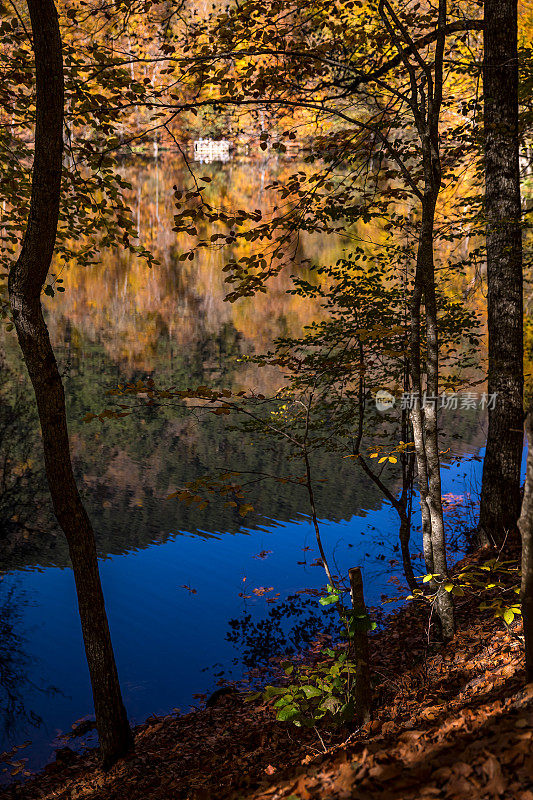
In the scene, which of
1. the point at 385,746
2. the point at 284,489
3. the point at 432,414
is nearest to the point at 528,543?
the point at 385,746

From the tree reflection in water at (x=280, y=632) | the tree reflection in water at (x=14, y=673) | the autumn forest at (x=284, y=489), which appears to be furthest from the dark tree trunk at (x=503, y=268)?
the tree reflection in water at (x=14, y=673)

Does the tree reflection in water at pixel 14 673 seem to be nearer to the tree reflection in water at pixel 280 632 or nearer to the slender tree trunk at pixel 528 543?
the tree reflection in water at pixel 280 632

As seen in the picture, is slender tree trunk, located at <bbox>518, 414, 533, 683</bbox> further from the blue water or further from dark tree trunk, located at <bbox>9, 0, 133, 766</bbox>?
the blue water

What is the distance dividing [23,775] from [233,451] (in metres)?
10.5

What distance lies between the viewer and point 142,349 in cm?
2352

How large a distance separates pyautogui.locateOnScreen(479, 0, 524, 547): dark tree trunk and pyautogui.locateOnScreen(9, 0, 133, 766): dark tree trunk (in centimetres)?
470

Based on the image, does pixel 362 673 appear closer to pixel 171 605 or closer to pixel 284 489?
pixel 171 605

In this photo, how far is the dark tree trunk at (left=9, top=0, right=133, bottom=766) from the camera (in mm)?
4762

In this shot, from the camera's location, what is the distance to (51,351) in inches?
204

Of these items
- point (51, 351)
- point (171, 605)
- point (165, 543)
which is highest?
point (51, 351)

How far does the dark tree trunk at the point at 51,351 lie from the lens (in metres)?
4.76

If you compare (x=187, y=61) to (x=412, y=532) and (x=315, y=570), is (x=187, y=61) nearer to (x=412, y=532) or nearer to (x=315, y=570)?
(x=315, y=570)

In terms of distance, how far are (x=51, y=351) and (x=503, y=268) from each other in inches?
206

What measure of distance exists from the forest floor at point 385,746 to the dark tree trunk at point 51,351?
2.26ft
